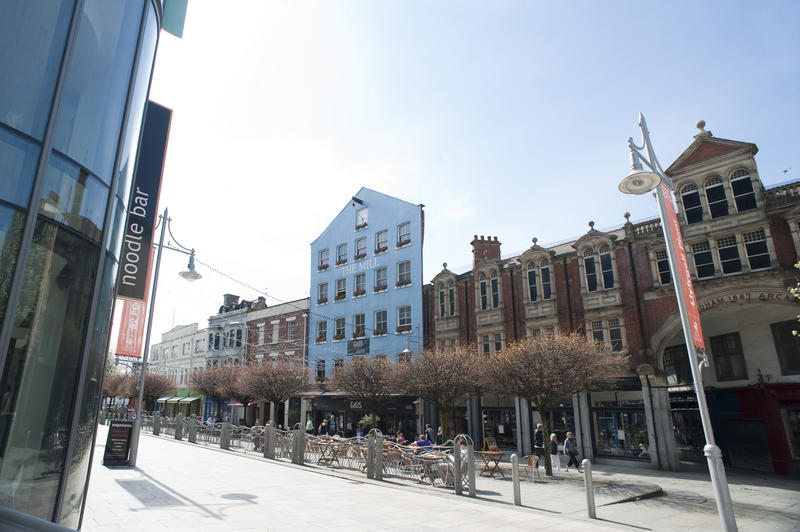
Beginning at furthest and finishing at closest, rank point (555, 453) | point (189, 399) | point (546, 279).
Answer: point (189, 399) → point (546, 279) → point (555, 453)

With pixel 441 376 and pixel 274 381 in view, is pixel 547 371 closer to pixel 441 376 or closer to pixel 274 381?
pixel 441 376

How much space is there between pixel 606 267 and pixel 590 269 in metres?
0.79

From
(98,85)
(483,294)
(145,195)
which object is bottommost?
(98,85)

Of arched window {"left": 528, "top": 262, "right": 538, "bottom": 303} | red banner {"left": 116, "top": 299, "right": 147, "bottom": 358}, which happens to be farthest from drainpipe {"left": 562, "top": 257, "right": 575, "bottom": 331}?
red banner {"left": 116, "top": 299, "right": 147, "bottom": 358}

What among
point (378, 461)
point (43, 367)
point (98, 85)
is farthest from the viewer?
point (378, 461)

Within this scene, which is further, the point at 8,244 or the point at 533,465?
the point at 533,465

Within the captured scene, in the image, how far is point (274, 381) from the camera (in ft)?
94.5

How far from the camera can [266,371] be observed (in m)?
28.9

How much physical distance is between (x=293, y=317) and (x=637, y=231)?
26.4 metres

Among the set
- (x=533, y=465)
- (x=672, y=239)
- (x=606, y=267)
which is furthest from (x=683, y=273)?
(x=606, y=267)

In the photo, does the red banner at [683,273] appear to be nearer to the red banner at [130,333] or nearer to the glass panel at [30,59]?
the glass panel at [30,59]

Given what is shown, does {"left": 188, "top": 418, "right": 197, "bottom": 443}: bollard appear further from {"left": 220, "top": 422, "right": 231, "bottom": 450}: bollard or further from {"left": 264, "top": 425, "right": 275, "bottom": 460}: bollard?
{"left": 264, "top": 425, "right": 275, "bottom": 460}: bollard

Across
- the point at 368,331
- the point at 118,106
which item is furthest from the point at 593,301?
the point at 118,106

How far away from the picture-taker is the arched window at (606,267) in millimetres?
24125
